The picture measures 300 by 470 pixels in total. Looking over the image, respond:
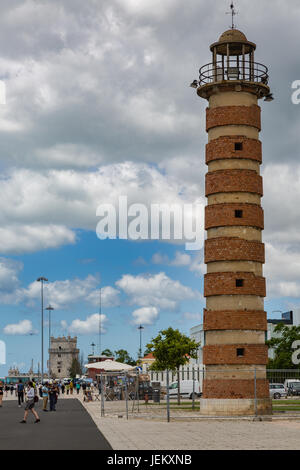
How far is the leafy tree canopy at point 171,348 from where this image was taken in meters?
62.1

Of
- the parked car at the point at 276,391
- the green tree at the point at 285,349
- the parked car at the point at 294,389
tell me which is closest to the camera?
the parked car at the point at 294,389

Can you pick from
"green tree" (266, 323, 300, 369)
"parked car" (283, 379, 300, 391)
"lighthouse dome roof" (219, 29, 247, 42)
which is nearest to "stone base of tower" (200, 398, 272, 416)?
"parked car" (283, 379, 300, 391)

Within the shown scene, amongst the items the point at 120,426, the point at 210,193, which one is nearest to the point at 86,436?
the point at 120,426

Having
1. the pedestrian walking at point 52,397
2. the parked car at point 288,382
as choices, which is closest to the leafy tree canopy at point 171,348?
the parked car at point 288,382

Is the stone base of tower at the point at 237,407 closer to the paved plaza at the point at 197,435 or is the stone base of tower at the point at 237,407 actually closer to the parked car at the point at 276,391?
the paved plaza at the point at 197,435

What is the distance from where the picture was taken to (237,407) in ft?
126

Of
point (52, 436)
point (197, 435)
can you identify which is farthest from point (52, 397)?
point (197, 435)

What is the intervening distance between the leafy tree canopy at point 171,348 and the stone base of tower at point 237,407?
73.6 feet

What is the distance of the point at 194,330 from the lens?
142 metres

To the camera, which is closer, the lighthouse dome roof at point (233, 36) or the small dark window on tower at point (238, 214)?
the small dark window on tower at point (238, 214)

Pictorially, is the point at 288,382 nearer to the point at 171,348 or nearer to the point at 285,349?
the point at 171,348

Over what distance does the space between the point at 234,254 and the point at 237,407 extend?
7996mm
